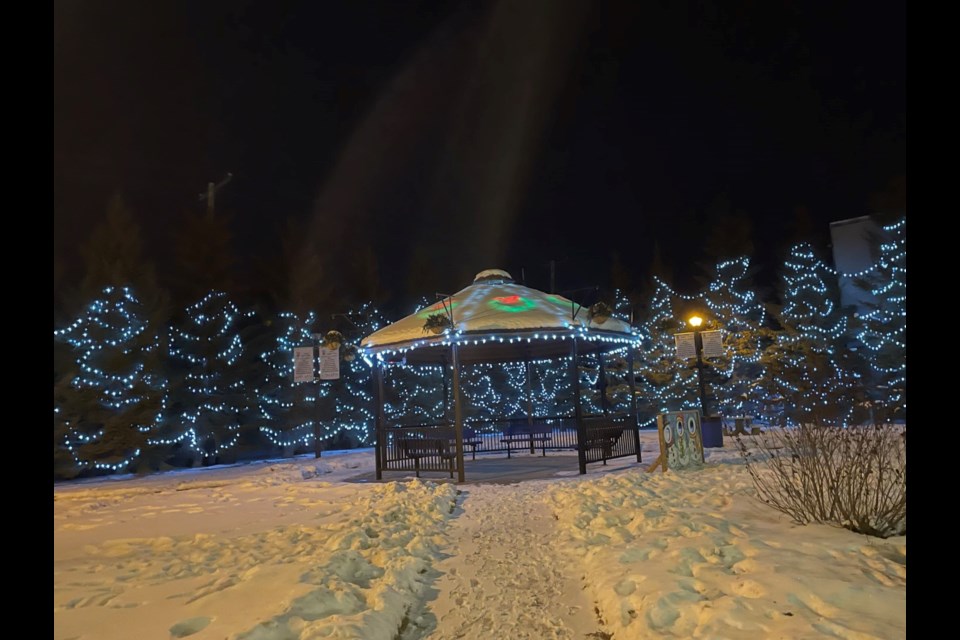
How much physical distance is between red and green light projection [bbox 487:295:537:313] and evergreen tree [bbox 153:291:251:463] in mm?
10764

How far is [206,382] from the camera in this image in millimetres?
19172

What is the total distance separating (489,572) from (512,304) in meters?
8.56

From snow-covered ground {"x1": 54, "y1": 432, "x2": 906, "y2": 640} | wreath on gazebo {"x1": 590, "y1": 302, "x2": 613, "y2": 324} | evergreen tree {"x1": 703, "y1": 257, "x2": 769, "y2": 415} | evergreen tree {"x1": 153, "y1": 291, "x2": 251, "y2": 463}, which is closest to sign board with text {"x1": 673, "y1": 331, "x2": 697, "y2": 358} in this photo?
wreath on gazebo {"x1": 590, "y1": 302, "x2": 613, "y2": 324}

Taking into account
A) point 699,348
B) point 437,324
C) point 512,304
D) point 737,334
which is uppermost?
point 512,304

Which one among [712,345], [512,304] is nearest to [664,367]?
[712,345]

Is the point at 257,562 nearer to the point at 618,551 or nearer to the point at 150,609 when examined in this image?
the point at 150,609

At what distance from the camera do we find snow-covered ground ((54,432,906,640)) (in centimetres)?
352

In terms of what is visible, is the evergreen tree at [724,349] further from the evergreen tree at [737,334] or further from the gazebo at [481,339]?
the gazebo at [481,339]

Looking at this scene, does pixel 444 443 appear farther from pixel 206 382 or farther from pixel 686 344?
pixel 206 382

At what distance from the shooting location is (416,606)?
436cm

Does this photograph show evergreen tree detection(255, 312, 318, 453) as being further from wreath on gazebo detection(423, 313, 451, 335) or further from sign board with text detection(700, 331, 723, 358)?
sign board with text detection(700, 331, 723, 358)

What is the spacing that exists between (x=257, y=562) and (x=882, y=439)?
5.71 meters

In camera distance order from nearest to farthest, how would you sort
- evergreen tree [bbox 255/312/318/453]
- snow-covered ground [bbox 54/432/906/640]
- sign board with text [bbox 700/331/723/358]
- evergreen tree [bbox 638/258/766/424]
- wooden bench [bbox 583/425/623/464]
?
snow-covered ground [bbox 54/432/906/640] < wooden bench [bbox 583/425/623/464] < sign board with text [bbox 700/331/723/358] < evergreen tree [bbox 255/312/318/453] < evergreen tree [bbox 638/258/766/424]
